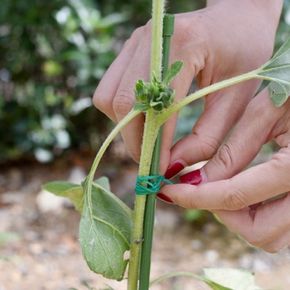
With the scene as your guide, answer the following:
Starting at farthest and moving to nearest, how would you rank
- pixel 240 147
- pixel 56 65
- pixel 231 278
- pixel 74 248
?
pixel 56 65 < pixel 74 248 < pixel 231 278 < pixel 240 147

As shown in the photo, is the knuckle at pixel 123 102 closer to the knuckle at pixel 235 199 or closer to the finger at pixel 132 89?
the finger at pixel 132 89

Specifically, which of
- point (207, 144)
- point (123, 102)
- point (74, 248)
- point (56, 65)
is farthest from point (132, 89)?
point (56, 65)

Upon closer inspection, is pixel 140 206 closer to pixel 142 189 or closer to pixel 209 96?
pixel 142 189

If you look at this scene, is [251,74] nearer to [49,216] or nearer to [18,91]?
[49,216]

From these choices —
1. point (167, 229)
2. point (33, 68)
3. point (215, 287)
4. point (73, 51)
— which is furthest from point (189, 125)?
point (215, 287)

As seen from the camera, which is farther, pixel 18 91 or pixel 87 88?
pixel 18 91

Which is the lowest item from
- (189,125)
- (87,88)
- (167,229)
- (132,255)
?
(132,255)
